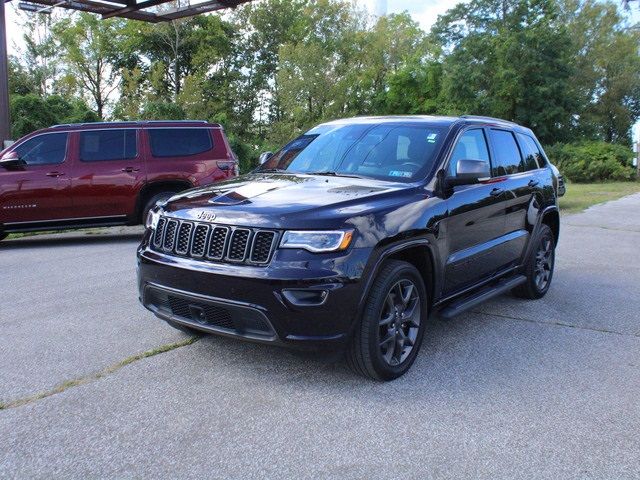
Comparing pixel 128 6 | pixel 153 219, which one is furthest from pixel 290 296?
pixel 128 6

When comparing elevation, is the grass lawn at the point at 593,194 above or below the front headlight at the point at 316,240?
below

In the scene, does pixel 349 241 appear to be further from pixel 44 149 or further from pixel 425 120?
pixel 44 149

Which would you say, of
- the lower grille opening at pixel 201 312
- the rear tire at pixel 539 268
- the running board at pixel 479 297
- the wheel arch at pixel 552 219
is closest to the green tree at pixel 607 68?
the wheel arch at pixel 552 219

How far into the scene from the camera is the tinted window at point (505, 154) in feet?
18.6

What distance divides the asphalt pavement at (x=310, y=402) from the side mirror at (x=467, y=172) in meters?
1.26

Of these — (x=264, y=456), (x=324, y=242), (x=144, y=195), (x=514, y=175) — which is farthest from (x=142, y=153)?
(x=264, y=456)

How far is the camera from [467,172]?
4594mm

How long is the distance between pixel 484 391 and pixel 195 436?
181 centimetres

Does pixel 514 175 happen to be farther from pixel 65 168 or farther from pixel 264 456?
pixel 65 168

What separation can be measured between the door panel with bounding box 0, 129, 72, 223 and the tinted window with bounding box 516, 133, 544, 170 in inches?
272

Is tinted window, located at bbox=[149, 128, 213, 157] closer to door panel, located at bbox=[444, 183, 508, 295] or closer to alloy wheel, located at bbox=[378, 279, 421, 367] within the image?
door panel, located at bbox=[444, 183, 508, 295]

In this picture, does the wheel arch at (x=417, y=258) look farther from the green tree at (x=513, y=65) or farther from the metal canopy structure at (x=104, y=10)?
the green tree at (x=513, y=65)

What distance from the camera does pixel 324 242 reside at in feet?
12.2

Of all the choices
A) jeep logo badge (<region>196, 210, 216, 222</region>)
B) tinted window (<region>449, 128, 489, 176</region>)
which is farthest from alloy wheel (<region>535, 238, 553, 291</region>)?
jeep logo badge (<region>196, 210, 216, 222</region>)
